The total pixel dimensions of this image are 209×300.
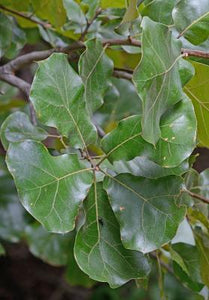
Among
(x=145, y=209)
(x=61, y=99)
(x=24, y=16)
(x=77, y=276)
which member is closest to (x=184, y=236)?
(x=145, y=209)

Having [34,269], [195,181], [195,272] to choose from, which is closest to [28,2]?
[195,181]

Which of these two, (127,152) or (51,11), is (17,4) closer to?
(51,11)

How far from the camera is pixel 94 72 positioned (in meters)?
0.87

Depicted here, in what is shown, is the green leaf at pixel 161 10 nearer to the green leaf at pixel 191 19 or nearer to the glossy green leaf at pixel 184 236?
the green leaf at pixel 191 19

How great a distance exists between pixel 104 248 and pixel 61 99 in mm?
194

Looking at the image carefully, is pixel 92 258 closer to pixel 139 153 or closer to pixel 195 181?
pixel 139 153

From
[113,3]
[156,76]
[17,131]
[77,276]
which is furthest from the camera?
[77,276]

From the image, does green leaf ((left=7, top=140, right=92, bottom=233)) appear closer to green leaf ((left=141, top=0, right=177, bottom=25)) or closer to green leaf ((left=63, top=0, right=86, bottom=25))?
green leaf ((left=141, top=0, right=177, bottom=25))

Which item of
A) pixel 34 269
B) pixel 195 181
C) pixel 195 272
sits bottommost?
pixel 34 269

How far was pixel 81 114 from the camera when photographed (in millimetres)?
792

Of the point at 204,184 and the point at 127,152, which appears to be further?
the point at 204,184

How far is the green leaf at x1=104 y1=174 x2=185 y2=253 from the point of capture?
30.1 inches

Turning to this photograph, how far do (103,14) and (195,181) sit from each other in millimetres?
317

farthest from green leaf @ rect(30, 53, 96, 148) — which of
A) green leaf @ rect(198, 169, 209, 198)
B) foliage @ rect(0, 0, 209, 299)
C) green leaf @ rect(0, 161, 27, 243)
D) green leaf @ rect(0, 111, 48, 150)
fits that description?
green leaf @ rect(0, 161, 27, 243)
